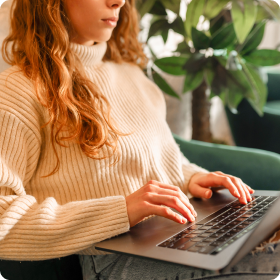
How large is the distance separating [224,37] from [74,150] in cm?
65

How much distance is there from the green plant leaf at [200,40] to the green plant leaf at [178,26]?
0.09m

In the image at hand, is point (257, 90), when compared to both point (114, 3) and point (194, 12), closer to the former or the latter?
point (194, 12)

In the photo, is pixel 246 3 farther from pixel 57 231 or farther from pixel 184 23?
pixel 57 231

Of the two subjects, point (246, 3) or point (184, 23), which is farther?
point (184, 23)

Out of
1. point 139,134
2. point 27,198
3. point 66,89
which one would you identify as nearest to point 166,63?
point 139,134

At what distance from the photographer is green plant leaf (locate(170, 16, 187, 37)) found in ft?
3.89

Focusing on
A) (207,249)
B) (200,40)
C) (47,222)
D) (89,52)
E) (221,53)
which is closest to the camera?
(207,249)

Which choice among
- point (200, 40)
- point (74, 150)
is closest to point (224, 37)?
point (200, 40)

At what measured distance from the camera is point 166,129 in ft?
3.18

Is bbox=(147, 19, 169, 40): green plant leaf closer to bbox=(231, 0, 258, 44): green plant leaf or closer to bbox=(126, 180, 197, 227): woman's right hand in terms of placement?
bbox=(231, 0, 258, 44): green plant leaf

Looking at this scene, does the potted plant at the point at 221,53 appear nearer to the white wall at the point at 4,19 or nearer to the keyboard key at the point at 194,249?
the white wall at the point at 4,19

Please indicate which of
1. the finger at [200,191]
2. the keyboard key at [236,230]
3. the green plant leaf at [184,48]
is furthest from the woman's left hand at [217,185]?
the green plant leaf at [184,48]

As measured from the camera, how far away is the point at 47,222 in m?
0.63

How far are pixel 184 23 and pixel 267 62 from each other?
31 cm
